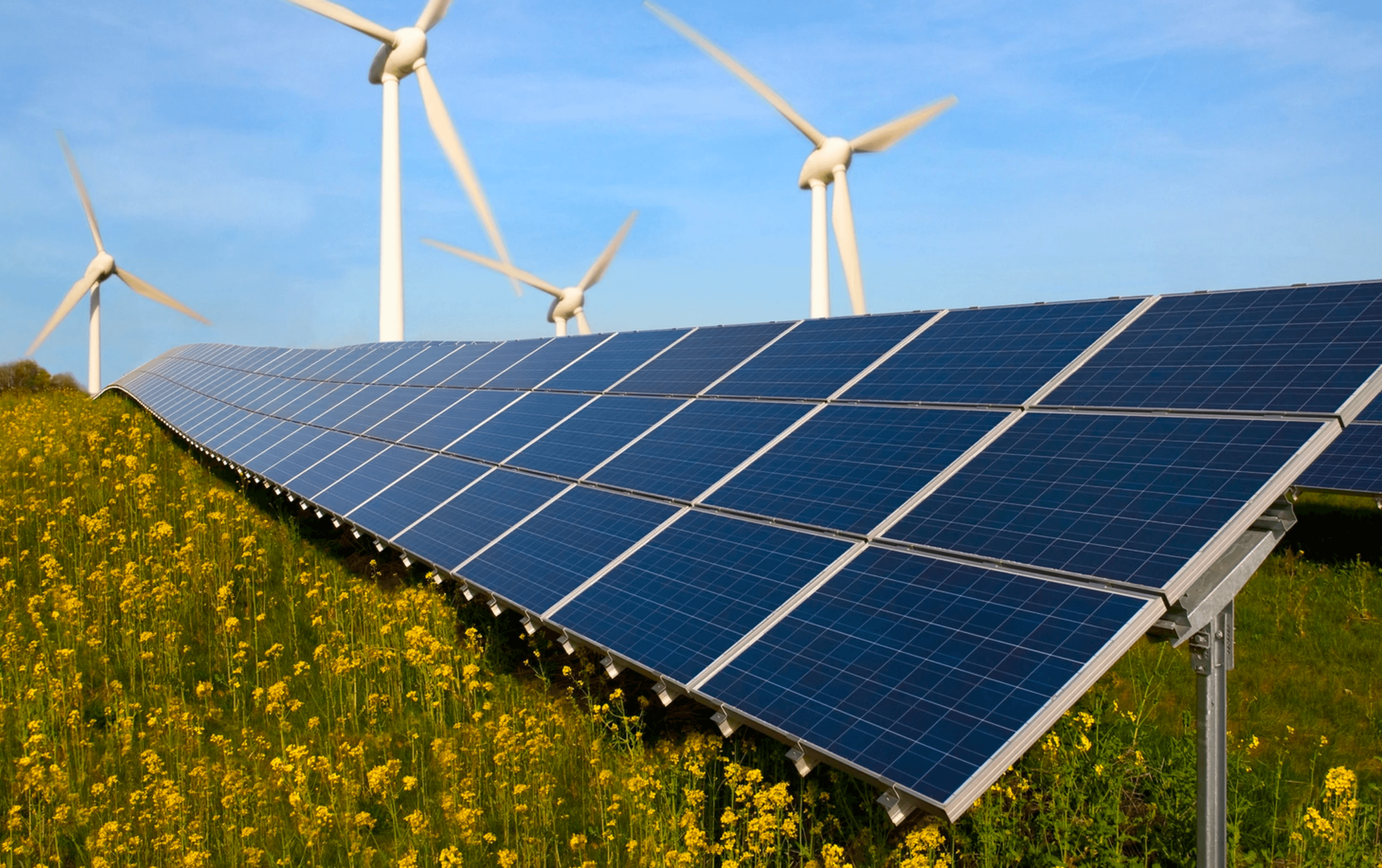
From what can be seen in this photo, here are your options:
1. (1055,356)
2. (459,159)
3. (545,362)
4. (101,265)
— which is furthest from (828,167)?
(101,265)

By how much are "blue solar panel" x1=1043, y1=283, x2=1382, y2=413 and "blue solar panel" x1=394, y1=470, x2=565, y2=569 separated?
6090mm

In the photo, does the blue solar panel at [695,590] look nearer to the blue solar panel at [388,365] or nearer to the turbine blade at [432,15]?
the blue solar panel at [388,365]

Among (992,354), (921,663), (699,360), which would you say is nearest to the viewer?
(921,663)

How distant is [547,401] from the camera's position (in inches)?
634

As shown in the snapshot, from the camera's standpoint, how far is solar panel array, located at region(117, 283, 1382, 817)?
6.07 m

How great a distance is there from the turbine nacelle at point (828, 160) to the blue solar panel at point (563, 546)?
89.6 feet

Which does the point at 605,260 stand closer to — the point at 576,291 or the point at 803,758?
the point at 576,291

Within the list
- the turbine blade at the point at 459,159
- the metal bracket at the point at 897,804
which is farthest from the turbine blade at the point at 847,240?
the metal bracket at the point at 897,804

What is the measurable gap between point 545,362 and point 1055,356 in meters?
11.2

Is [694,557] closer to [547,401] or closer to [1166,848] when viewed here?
[1166,848]

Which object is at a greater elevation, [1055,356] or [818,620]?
[1055,356]

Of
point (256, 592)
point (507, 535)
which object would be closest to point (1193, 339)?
point (507, 535)

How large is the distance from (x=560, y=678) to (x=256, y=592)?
622 centimetres

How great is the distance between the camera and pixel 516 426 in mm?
15359
